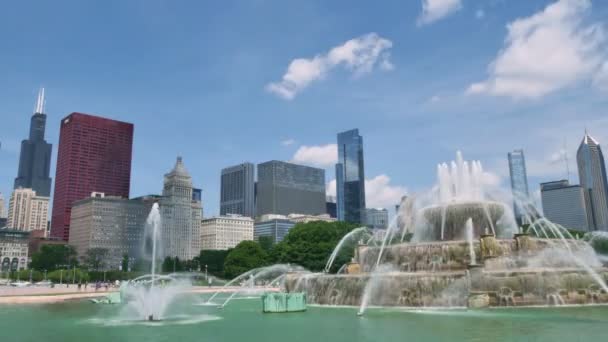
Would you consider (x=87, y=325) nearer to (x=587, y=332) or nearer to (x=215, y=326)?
(x=215, y=326)

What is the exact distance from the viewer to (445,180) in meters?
43.3

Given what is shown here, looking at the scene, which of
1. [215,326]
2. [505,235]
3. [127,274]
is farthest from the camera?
[127,274]

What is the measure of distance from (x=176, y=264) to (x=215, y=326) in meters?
141

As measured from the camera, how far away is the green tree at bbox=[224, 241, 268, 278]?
328 feet

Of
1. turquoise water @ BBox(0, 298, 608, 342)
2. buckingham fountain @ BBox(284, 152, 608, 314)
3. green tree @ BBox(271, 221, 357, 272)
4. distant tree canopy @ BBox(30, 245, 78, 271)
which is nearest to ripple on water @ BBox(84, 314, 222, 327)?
turquoise water @ BBox(0, 298, 608, 342)

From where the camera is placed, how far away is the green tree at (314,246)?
77.1m

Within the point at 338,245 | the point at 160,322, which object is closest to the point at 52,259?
the point at 338,245

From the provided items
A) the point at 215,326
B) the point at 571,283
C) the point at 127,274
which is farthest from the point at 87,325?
the point at 127,274

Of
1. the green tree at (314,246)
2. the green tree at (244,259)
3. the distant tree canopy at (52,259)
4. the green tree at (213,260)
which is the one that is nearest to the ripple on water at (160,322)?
the green tree at (314,246)

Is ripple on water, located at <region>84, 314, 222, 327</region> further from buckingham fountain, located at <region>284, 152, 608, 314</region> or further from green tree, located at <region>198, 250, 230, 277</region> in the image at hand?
green tree, located at <region>198, 250, 230, 277</region>

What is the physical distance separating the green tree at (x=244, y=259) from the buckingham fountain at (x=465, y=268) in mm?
60763

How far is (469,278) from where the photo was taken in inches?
1011

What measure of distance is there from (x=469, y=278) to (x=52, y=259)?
162m

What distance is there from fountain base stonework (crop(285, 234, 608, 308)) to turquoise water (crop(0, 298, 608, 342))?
5.57ft
